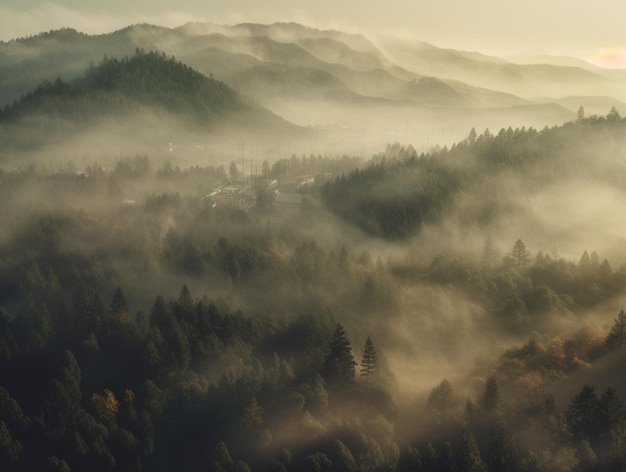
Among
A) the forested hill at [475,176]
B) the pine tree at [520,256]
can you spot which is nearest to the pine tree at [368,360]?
the pine tree at [520,256]

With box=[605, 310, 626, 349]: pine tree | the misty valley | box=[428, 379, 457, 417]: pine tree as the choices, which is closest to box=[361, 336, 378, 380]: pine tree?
the misty valley

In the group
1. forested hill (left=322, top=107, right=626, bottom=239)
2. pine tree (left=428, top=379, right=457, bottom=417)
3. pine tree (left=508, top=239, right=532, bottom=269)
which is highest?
forested hill (left=322, top=107, right=626, bottom=239)

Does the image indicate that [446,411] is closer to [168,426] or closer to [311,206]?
[168,426]

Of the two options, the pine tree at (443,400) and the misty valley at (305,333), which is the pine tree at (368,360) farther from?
the pine tree at (443,400)

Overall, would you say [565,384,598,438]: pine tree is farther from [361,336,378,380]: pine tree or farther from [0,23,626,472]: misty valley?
[361,336,378,380]: pine tree

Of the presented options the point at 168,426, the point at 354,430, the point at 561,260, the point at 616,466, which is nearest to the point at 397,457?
the point at 354,430
